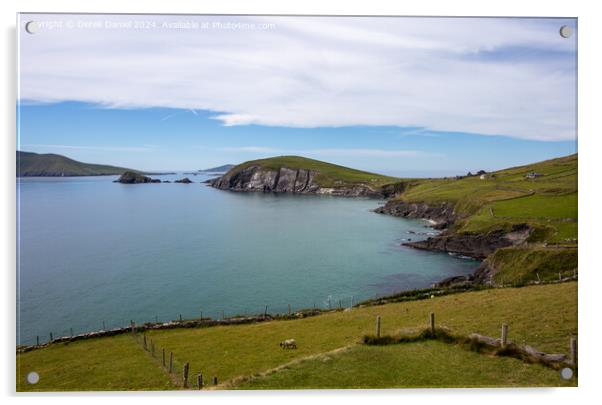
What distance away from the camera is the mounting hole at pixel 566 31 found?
39.3ft

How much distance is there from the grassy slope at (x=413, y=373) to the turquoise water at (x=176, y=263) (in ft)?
27.2

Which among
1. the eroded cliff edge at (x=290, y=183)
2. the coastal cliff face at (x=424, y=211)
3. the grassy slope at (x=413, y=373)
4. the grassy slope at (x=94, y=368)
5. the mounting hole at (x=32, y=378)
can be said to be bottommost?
the grassy slope at (x=94, y=368)

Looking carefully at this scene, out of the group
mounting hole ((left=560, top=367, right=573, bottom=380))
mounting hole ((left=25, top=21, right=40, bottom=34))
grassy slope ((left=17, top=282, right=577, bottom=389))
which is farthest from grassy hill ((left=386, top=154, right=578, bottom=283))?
mounting hole ((left=25, top=21, right=40, bottom=34))

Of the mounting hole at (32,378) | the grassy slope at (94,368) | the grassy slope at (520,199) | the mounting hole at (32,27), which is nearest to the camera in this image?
the mounting hole at (32,378)

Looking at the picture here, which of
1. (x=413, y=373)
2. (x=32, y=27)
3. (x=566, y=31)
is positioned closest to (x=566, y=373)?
(x=413, y=373)

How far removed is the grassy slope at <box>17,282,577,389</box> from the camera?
11906 mm

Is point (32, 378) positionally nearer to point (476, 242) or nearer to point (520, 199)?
point (520, 199)

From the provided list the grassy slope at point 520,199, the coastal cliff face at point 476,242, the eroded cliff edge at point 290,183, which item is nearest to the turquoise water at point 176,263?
the coastal cliff face at point 476,242

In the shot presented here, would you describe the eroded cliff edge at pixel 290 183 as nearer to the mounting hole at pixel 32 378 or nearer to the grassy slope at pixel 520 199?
the grassy slope at pixel 520 199

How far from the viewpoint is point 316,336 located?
1619 centimetres

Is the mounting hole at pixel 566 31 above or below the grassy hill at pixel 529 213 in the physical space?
above

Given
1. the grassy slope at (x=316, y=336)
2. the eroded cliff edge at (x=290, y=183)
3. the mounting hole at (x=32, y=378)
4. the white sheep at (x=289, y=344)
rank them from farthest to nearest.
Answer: the eroded cliff edge at (x=290, y=183), the white sheep at (x=289, y=344), the grassy slope at (x=316, y=336), the mounting hole at (x=32, y=378)

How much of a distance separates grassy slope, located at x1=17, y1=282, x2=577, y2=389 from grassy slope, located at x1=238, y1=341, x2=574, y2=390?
0.29 feet

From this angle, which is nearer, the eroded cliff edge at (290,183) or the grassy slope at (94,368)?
the grassy slope at (94,368)
